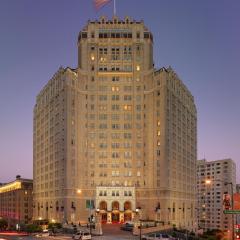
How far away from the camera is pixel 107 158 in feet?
579

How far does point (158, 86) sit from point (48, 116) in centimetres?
4853

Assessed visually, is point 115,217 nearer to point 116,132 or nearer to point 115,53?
point 116,132

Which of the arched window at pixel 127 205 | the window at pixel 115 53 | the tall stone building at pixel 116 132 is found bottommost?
the arched window at pixel 127 205

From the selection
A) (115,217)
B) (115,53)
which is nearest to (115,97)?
Result: (115,53)

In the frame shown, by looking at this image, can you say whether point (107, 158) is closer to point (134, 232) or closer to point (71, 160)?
point (71, 160)

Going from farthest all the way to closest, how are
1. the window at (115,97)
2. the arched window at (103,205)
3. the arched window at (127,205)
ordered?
1. the window at (115,97)
2. the arched window at (103,205)
3. the arched window at (127,205)

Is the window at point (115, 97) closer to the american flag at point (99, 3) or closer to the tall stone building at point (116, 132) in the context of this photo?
the tall stone building at point (116, 132)

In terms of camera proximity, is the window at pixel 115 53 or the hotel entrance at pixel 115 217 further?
the window at pixel 115 53

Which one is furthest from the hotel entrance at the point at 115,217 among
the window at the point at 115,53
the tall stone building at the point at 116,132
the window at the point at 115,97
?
the window at the point at 115,53

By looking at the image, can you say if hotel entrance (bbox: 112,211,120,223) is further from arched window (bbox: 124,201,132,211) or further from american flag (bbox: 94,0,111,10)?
american flag (bbox: 94,0,111,10)

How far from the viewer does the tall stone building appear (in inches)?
6727

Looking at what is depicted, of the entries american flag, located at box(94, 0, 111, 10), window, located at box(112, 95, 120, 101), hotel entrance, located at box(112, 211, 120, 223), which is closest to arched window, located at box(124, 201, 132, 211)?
hotel entrance, located at box(112, 211, 120, 223)

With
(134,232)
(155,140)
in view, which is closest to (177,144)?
(155,140)

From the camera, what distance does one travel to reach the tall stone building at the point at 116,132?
17088cm
